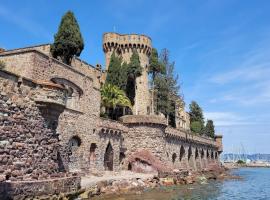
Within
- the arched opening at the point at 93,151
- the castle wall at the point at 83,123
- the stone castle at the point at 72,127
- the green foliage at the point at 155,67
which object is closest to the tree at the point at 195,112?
the stone castle at the point at 72,127

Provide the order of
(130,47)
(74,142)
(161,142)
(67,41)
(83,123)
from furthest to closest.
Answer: (130,47) → (161,142) → (67,41) → (83,123) → (74,142)

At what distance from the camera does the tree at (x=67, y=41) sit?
30.2 m

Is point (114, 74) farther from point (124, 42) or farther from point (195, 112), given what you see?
point (195, 112)

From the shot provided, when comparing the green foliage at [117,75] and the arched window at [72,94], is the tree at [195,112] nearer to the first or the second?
the green foliage at [117,75]

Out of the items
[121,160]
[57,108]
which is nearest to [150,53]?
[121,160]

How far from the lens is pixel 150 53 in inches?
1900

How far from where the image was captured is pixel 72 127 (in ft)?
74.3

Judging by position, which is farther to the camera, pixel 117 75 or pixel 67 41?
pixel 117 75

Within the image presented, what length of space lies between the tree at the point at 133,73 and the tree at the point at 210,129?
27.1m

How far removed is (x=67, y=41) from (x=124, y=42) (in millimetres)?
17529

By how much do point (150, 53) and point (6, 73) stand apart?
37.0 metres

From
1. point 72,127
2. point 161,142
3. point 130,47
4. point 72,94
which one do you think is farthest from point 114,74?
point 72,127

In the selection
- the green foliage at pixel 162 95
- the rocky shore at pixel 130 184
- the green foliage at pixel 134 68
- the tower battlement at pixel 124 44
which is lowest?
the rocky shore at pixel 130 184

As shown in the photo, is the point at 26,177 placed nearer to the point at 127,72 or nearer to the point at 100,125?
the point at 100,125
